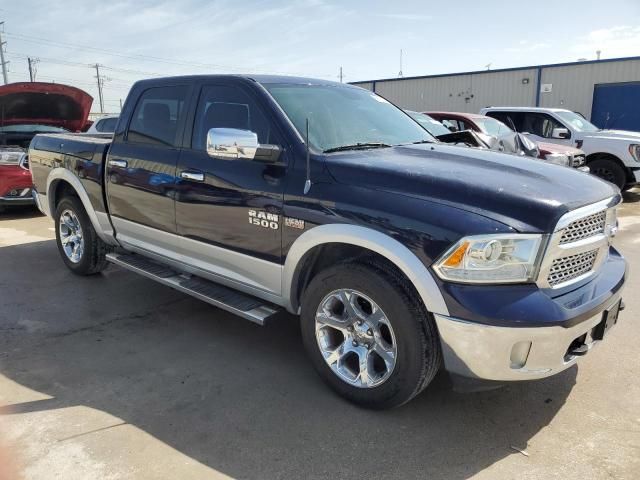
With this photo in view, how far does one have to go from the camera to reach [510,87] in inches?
827

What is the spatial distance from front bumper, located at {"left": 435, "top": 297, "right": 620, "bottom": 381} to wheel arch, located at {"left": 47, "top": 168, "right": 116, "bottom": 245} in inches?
137

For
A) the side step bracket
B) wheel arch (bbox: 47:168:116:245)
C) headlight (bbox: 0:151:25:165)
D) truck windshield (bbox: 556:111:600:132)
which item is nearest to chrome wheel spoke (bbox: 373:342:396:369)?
the side step bracket

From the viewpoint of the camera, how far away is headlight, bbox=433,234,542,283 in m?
2.47

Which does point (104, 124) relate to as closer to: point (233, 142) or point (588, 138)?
point (233, 142)

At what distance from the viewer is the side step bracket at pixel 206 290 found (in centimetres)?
343

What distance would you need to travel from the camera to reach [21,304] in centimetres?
475

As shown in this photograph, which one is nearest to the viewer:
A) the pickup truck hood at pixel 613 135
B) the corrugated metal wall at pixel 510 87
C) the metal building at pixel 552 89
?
the pickup truck hood at pixel 613 135

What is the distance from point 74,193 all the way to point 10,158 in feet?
13.3

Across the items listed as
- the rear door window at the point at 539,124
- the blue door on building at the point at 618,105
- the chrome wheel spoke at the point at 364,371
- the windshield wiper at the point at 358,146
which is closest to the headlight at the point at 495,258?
the chrome wheel spoke at the point at 364,371

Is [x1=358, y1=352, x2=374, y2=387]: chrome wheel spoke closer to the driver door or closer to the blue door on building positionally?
the driver door

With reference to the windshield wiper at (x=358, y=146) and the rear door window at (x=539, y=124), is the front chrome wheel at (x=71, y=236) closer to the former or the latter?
the windshield wiper at (x=358, y=146)

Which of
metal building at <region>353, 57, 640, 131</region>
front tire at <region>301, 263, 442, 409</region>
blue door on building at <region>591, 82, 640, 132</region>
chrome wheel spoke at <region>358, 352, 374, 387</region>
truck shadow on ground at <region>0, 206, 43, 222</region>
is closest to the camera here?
front tire at <region>301, 263, 442, 409</region>

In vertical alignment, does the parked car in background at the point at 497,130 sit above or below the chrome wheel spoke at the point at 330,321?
above

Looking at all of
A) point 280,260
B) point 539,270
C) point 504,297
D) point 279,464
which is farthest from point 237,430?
point 539,270
